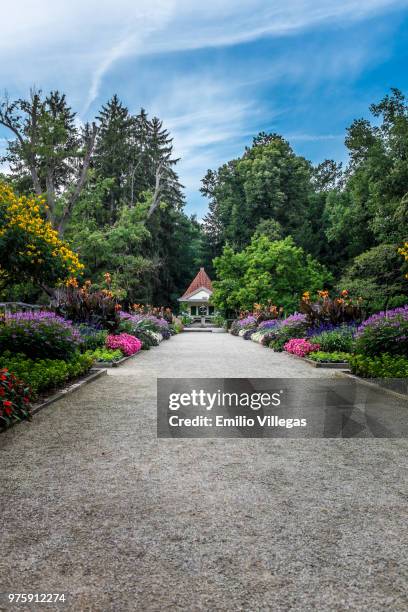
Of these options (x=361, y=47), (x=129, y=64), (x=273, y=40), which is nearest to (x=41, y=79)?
(x=129, y=64)

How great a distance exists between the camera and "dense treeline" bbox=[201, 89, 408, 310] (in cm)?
2584

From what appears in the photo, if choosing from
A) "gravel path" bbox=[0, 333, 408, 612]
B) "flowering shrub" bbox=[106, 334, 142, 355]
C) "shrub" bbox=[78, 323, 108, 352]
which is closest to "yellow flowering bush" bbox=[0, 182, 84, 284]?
"shrub" bbox=[78, 323, 108, 352]

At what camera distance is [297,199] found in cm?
4997

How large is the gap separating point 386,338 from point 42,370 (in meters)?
7.04

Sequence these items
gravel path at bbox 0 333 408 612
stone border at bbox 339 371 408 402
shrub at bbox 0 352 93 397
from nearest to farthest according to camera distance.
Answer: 1. gravel path at bbox 0 333 408 612
2. shrub at bbox 0 352 93 397
3. stone border at bbox 339 371 408 402

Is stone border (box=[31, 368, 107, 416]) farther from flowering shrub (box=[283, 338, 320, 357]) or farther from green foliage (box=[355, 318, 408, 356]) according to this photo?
flowering shrub (box=[283, 338, 320, 357])

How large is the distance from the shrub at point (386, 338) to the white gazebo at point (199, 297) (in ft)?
137

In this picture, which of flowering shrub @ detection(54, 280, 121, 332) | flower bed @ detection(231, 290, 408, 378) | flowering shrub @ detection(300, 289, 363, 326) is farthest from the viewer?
flowering shrub @ detection(54, 280, 121, 332)

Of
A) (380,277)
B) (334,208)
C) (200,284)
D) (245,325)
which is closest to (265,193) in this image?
(334,208)

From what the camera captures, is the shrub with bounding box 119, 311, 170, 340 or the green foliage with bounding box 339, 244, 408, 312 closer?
the shrub with bounding box 119, 311, 170, 340

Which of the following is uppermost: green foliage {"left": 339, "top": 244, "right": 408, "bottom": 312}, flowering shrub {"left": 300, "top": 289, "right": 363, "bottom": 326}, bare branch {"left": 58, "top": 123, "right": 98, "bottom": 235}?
bare branch {"left": 58, "top": 123, "right": 98, "bottom": 235}

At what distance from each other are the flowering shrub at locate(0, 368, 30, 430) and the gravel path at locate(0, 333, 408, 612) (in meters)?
0.33

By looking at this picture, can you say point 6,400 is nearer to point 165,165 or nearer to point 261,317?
point 261,317

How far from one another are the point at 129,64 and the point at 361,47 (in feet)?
21.5
